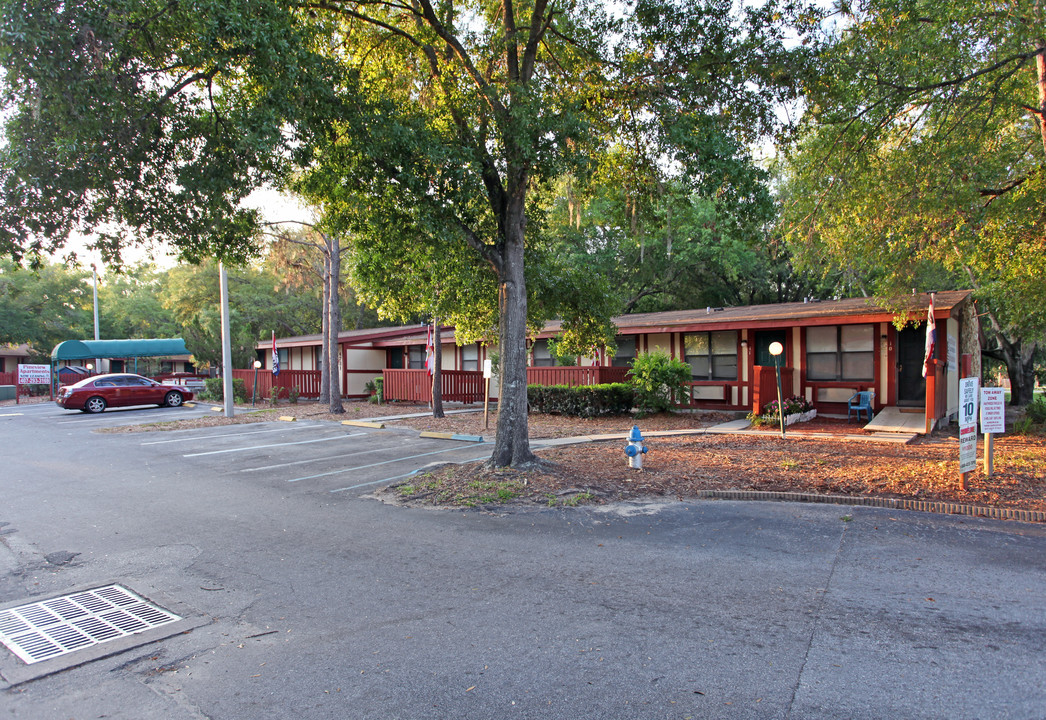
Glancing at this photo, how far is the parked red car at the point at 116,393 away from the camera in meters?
21.8

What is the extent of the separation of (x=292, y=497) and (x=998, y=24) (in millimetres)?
13740

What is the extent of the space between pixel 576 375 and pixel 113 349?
1051 inches

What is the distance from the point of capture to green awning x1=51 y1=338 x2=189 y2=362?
29.6 m

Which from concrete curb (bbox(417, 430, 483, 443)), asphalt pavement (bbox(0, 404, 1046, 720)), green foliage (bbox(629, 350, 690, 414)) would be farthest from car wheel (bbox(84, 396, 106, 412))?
green foliage (bbox(629, 350, 690, 414))

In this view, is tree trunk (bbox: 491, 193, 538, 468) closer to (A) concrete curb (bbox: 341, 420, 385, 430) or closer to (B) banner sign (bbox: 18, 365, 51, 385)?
(A) concrete curb (bbox: 341, 420, 385, 430)

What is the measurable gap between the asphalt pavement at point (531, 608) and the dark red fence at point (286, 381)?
18.4 meters

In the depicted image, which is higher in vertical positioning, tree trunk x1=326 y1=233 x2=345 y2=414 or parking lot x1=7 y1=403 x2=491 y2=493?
tree trunk x1=326 y1=233 x2=345 y2=414

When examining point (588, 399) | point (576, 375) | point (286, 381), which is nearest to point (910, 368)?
point (588, 399)

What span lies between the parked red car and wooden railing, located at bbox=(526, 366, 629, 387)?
1548cm

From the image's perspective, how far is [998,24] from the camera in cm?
985

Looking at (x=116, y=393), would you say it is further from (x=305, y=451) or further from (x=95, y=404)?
(x=305, y=451)

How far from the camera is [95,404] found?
22188 millimetres

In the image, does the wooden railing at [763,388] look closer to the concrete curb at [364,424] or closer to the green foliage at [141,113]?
the concrete curb at [364,424]

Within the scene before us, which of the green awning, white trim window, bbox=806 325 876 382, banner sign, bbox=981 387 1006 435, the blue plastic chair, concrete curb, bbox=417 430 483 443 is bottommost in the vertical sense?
concrete curb, bbox=417 430 483 443
